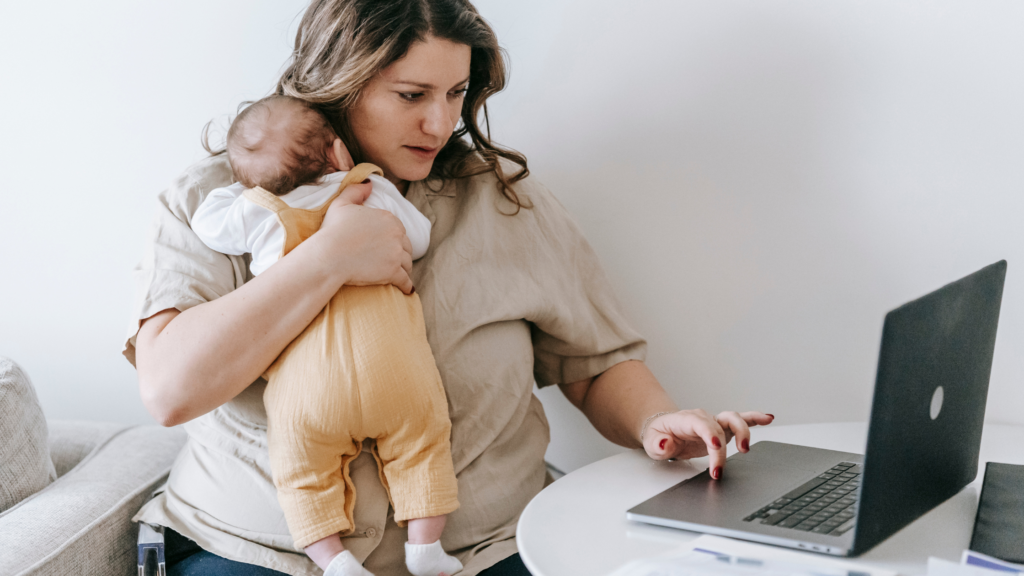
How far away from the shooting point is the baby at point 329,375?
3.43 feet

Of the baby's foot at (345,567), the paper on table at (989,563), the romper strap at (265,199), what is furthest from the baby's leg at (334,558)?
the paper on table at (989,563)

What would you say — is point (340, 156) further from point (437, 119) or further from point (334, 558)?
point (334, 558)

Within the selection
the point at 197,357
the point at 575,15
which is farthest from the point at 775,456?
the point at 575,15

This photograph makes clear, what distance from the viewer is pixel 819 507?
0.86 metres

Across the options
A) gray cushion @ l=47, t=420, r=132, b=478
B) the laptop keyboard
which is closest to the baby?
the laptop keyboard

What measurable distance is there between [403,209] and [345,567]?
1.79 feet

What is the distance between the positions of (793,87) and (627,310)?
52 cm

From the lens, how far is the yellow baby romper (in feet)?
3.42

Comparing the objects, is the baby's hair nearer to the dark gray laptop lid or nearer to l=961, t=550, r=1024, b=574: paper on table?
the dark gray laptop lid

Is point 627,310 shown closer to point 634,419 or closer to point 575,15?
point 634,419

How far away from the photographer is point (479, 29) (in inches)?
50.1

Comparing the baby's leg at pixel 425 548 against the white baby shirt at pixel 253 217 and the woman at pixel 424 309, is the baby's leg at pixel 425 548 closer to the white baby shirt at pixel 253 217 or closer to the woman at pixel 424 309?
the woman at pixel 424 309

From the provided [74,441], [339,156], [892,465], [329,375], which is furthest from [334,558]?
[74,441]

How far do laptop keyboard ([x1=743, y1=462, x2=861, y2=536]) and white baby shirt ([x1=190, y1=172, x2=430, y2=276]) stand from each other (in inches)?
26.9
